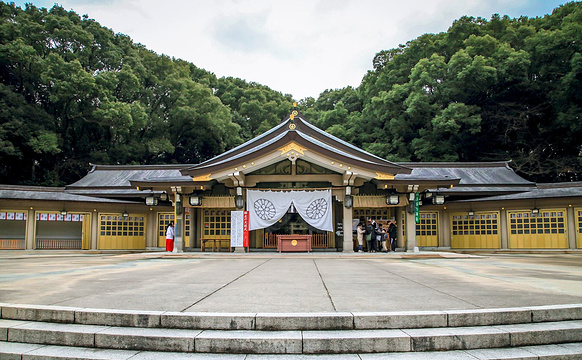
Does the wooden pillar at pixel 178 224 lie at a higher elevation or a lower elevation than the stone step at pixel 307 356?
higher

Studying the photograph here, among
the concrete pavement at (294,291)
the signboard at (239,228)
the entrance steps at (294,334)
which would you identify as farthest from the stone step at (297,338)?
the signboard at (239,228)

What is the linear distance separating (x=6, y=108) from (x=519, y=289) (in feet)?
106

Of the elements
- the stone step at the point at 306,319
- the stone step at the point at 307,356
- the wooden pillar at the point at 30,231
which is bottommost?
the stone step at the point at 307,356

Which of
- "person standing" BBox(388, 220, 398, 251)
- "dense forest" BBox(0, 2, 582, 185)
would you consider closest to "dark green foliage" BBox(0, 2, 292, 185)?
"dense forest" BBox(0, 2, 582, 185)

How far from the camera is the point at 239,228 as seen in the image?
1772cm

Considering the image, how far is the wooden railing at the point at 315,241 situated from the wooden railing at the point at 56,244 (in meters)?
11.1

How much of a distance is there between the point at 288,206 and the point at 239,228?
239 centimetres

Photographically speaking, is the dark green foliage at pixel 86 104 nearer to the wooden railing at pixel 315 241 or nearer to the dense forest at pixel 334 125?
the dense forest at pixel 334 125

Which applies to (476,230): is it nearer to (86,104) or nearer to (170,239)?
(170,239)

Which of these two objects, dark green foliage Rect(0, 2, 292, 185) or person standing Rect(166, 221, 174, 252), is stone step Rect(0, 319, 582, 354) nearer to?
person standing Rect(166, 221, 174, 252)

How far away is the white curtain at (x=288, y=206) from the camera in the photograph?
57.5ft

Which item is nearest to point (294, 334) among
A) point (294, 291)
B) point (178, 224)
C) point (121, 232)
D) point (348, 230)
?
point (294, 291)

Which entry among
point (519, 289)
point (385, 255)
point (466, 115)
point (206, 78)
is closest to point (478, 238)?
point (385, 255)

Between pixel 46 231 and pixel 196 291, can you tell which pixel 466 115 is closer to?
pixel 196 291
